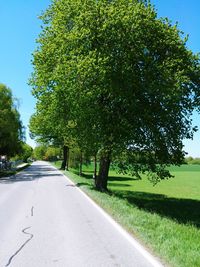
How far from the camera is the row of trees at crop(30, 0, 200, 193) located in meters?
22.5

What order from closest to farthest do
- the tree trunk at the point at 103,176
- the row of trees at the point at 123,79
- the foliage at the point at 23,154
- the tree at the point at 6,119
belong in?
the row of trees at the point at 123,79, the tree trunk at the point at 103,176, the tree at the point at 6,119, the foliage at the point at 23,154

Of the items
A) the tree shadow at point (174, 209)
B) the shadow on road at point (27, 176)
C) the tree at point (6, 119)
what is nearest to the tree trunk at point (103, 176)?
the tree shadow at point (174, 209)

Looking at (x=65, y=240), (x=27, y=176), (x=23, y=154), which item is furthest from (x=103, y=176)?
(x=23, y=154)

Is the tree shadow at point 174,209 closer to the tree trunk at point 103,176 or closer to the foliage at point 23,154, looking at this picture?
the tree trunk at point 103,176

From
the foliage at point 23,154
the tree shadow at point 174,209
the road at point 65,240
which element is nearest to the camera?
the road at point 65,240

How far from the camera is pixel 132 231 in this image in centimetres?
1129

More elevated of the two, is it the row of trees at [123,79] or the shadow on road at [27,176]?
the row of trees at [123,79]

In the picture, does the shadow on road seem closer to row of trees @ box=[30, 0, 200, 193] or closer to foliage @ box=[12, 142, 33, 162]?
row of trees @ box=[30, 0, 200, 193]

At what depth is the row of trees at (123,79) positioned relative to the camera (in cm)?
2250

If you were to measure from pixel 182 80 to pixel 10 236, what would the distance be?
1458 centimetres

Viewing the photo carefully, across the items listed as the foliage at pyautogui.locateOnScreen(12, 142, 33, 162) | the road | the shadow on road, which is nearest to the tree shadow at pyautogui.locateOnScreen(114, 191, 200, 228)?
the road

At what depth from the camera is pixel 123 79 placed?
22.4 m

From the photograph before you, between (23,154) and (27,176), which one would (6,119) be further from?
(23,154)

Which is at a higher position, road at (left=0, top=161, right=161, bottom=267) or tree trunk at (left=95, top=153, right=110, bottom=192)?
tree trunk at (left=95, top=153, right=110, bottom=192)
